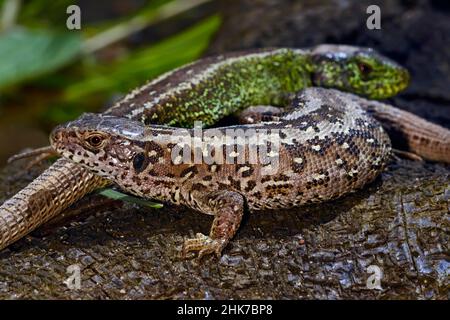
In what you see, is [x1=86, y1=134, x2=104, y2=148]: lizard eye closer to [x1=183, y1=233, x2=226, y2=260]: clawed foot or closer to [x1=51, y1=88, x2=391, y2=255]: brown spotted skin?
[x1=51, y1=88, x2=391, y2=255]: brown spotted skin

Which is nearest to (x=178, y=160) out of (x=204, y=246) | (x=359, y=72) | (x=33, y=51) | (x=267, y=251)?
(x=204, y=246)

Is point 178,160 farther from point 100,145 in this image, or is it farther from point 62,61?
point 62,61

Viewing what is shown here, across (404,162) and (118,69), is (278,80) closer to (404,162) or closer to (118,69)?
(404,162)

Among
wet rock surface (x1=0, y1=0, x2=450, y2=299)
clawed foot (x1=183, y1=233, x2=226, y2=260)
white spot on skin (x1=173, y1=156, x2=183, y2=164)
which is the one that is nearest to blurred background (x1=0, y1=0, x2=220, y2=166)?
wet rock surface (x1=0, y1=0, x2=450, y2=299)

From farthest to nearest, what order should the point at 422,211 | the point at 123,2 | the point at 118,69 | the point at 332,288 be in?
the point at 123,2, the point at 118,69, the point at 422,211, the point at 332,288

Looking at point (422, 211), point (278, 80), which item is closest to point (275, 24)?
point (278, 80)

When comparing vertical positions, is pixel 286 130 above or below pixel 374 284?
above

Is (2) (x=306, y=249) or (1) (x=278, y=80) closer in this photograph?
(2) (x=306, y=249)

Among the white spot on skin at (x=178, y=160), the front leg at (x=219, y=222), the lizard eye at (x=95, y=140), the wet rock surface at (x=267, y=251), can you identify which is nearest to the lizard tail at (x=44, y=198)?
the wet rock surface at (x=267, y=251)

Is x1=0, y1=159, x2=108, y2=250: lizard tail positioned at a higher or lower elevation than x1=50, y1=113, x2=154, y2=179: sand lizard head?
lower
